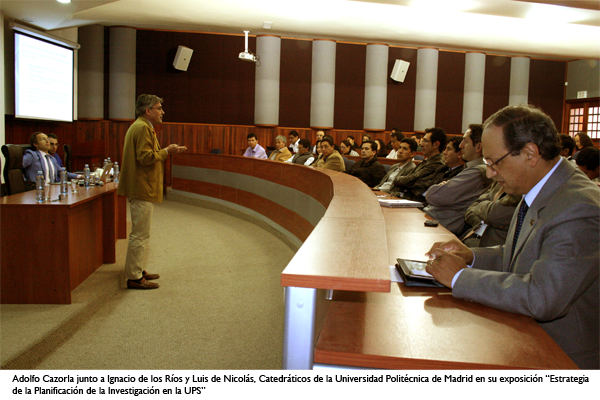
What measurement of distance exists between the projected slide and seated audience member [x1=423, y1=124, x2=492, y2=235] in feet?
26.4

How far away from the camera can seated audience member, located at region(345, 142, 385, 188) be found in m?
6.01

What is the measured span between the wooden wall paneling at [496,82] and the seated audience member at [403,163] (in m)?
9.36

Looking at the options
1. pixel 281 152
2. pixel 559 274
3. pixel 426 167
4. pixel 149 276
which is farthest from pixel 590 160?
pixel 281 152

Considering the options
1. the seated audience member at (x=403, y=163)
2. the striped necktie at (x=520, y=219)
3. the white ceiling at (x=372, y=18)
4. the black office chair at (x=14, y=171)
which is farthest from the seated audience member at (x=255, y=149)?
the striped necktie at (x=520, y=219)

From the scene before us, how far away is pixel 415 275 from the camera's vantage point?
1625mm

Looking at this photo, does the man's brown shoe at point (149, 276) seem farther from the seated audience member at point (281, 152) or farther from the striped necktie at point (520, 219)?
the seated audience member at point (281, 152)

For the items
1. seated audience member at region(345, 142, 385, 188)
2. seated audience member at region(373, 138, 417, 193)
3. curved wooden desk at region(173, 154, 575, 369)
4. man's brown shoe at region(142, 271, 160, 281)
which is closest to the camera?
curved wooden desk at region(173, 154, 575, 369)

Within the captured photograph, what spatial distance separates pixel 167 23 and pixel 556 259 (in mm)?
10701

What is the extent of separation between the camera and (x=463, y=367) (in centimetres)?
107

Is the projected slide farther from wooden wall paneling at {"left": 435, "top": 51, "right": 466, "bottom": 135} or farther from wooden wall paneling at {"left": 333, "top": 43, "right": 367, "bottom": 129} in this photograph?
wooden wall paneling at {"left": 435, "top": 51, "right": 466, "bottom": 135}

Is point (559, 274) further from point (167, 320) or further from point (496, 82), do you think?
point (496, 82)

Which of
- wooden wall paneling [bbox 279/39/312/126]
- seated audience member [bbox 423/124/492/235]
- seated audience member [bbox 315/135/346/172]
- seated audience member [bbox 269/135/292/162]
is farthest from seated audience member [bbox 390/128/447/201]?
wooden wall paneling [bbox 279/39/312/126]

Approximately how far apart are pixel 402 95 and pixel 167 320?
1125cm
